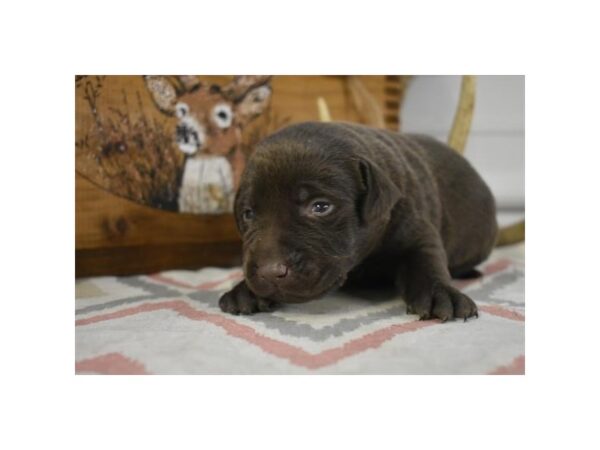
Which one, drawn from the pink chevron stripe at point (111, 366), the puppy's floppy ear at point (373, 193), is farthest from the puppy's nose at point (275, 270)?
the pink chevron stripe at point (111, 366)

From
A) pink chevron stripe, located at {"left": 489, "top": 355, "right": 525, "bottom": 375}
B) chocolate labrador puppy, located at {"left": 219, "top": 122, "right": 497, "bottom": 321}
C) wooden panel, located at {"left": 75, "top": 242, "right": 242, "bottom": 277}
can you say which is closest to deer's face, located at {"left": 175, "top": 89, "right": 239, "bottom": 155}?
wooden panel, located at {"left": 75, "top": 242, "right": 242, "bottom": 277}

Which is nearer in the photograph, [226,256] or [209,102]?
[209,102]

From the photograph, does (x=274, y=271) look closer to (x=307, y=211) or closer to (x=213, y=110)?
(x=307, y=211)

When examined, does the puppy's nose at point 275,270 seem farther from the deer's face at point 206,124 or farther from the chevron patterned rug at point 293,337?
the deer's face at point 206,124
